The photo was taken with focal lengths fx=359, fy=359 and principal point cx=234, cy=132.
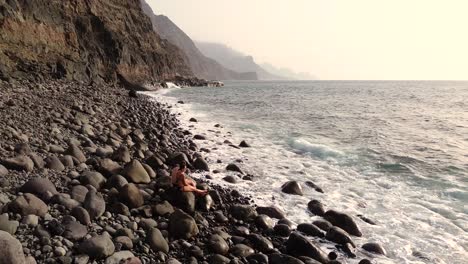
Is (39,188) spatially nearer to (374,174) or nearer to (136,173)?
(136,173)

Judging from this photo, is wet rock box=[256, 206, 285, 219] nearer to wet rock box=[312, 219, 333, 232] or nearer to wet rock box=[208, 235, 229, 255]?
wet rock box=[312, 219, 333, 232]

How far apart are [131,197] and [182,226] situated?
5.20 ft

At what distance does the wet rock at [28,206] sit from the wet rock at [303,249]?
16.6 ft

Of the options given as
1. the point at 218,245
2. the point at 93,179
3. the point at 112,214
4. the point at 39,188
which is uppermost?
the point at 39,188

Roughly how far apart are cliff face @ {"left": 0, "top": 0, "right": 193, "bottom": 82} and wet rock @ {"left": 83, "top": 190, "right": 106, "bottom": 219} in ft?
65.5

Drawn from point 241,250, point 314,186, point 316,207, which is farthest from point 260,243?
point 314,186

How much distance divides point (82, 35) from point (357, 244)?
5221cm

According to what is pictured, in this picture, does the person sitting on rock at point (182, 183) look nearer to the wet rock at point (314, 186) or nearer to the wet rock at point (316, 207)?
the wet rock at point (316, 207)

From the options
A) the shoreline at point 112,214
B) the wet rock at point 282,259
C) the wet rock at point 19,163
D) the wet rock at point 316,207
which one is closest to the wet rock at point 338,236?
the shoreline at point 112,214

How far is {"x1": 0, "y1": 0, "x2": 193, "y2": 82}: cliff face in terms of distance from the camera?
29219mm

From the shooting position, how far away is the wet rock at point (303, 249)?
764 centimetres

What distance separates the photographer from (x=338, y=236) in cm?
854

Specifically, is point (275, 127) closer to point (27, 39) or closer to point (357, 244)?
point (357, 244)

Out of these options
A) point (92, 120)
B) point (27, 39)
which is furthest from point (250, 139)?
point (27, 39)
